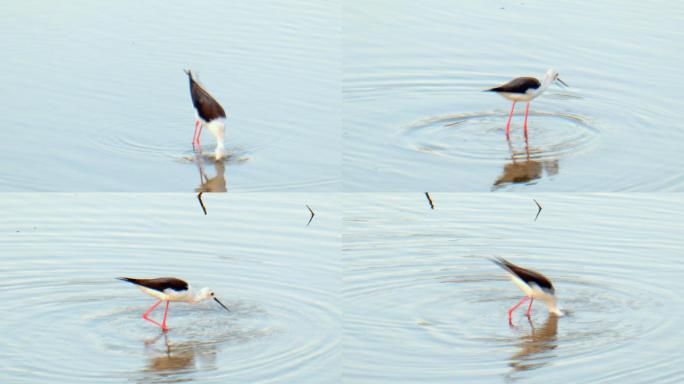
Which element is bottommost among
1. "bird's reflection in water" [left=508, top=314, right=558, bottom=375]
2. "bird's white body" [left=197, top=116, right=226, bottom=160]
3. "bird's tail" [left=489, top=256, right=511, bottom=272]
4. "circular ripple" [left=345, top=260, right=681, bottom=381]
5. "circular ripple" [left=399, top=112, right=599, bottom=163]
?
"bird's reflection in water" [left=508, top=314, right=558, bottom=375]

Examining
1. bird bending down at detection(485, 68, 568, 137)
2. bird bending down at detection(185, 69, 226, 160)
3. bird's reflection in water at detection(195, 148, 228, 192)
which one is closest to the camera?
bird's reflection in water at detection(195, 148, 228, 192)

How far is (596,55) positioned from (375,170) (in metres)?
1.46

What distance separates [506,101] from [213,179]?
1.18 meters

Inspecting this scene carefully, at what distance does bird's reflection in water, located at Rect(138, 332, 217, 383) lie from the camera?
14.8 ft

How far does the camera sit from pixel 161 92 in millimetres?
5082

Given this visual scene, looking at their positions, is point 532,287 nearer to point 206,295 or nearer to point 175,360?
point 206,295

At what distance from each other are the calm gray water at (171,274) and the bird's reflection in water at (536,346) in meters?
0.60

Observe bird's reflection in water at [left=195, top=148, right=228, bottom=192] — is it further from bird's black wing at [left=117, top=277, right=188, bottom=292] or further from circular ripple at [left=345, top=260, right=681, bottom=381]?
circular ripple at [left=345, top=260, right=681, bottom=381]

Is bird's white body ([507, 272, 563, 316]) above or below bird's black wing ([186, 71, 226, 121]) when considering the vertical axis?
below

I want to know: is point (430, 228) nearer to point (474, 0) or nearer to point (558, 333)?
point (558, 333)

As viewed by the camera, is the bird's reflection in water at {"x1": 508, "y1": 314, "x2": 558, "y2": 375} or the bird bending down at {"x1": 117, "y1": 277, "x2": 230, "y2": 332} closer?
the bird's reflection in water at {"x1": 508, "y1": 314, "x2": 558, "y2": 375}

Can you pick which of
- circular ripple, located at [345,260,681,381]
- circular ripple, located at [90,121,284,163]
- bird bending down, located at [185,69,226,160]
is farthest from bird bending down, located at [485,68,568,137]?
bird bending down, located at [185,69,226,160]

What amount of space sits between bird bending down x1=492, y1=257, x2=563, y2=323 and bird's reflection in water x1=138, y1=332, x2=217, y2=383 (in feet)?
3.57

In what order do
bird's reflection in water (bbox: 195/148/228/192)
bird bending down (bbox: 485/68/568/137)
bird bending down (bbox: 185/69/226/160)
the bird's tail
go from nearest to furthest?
1. bird's reflection in water (bbox: 195/148/228/192)
2. bird bending down (bbox: 185/69/226/160)
3. bird bending down (bbox: 485/68/568/137)
4. the bird's tail
